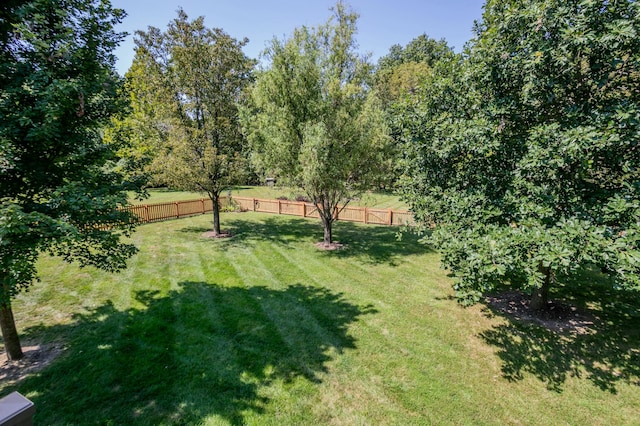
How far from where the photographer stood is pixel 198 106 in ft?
47.0

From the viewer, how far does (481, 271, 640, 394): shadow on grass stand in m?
5.95

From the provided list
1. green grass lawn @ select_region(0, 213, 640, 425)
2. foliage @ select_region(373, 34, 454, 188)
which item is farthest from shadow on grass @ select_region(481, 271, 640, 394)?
foliage @ select_region(373, 34, 454, 188)

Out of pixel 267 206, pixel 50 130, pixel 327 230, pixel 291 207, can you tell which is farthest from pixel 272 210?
pixel 50 130

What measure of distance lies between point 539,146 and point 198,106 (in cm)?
1375

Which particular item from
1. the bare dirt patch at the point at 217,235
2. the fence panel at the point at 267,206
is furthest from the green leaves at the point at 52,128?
the fence panel at the point at 267,206

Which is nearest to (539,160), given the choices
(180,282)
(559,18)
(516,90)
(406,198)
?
(516,90)

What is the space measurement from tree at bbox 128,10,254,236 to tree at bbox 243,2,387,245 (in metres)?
2.39

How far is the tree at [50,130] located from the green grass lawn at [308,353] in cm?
203

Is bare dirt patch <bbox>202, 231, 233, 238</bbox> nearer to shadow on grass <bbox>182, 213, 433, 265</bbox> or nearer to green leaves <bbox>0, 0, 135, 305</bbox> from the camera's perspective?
shadow on grass <bbox>182, 213, 433, 265</bbox>

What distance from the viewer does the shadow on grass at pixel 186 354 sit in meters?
5.12

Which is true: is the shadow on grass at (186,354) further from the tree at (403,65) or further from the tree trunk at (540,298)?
the tree at (403,65)

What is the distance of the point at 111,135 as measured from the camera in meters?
6.57

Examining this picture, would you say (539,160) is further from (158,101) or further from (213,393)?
(158,101)

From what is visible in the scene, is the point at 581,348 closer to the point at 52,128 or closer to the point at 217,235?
the point at 52,128
